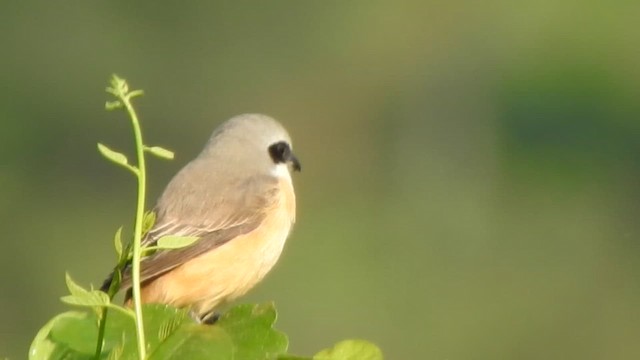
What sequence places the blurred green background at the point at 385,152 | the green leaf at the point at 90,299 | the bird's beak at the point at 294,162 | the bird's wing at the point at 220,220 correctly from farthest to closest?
the blurred green background at the point at 385,152 → the bird's beak at the point at 294,162 → the bird's wing at the point at 220,220 → the green leaf at the point at 90,299

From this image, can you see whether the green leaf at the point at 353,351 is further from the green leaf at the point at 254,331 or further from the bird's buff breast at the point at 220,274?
the bird's buff breast at the point at 220,274

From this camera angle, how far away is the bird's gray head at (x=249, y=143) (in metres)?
4.19

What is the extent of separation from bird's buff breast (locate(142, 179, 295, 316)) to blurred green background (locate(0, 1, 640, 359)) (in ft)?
20.6

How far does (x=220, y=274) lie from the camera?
12.7 feet

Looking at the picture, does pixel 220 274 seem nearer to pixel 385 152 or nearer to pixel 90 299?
pixel 90 299

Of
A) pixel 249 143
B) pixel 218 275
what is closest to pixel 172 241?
pixel 218 275

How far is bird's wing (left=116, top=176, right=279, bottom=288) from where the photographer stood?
12.4 ft

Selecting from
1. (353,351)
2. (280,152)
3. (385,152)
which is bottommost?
(385,152)

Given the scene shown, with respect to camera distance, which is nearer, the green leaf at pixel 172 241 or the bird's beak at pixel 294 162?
the green leaf at pixel 172 241

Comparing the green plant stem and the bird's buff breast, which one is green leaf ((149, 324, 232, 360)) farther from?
the bird's buff breast

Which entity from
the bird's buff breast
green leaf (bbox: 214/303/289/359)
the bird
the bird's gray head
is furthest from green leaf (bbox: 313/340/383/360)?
the bird's gray head

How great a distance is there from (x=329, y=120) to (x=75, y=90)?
2.61 m

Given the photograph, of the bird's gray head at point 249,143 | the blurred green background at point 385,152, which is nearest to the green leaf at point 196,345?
the bird's gray head at point 249,143

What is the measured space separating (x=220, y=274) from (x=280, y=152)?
0.49 m
